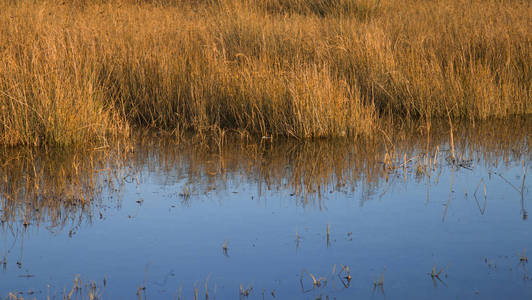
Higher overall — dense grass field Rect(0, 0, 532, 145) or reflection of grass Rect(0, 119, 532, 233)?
dense grass field Rect(0, 0, 532, 145)

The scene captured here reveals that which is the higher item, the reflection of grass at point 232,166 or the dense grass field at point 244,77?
the dense grass field at point 244,77

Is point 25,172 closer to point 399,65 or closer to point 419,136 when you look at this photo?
point 419,136

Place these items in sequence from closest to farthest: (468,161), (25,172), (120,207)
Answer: (120,207) < (25,172) < (468,161)

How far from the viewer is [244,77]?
26.7ft

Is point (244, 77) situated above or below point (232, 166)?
above

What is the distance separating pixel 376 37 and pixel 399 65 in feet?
1.75

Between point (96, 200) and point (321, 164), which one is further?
point (321, 164)

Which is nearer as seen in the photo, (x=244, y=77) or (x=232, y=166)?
(x=232, y=166)

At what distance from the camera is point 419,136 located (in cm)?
761

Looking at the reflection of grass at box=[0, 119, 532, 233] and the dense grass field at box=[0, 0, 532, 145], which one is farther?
the dense grass field at box=[0, 0, 532, 145]

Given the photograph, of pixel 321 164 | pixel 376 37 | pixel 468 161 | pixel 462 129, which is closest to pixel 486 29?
pixel 376 37

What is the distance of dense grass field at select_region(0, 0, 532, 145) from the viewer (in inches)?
283

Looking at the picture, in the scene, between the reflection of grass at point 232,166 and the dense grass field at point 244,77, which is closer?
the reflection of grass at point 232,166

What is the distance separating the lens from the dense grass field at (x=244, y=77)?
7.18 meters
